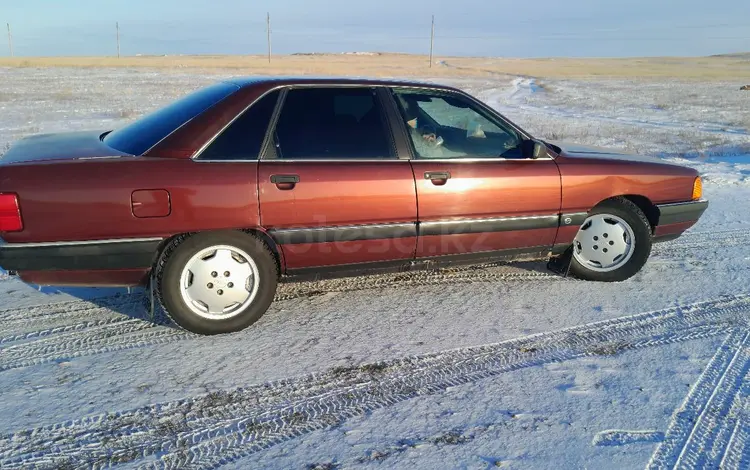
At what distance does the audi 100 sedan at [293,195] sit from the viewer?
3.10m

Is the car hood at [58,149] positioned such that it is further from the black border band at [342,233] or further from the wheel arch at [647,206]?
the wheel arch at [647,206]

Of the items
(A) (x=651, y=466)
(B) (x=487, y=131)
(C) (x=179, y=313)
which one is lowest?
(A) (x=651, y=466)

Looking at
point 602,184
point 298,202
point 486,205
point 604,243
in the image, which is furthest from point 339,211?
point 604,243

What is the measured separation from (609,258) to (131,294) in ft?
12.1

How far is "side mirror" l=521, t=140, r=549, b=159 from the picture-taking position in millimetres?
4031

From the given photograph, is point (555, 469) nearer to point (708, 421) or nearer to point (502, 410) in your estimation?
point (502, 410)

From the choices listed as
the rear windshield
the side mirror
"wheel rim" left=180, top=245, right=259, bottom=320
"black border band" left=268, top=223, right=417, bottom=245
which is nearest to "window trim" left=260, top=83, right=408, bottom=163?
the rear windshield

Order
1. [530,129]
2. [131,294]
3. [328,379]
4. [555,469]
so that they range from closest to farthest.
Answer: [555,469] < [328,379] < [131,294] < [530,129]

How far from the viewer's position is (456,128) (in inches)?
165

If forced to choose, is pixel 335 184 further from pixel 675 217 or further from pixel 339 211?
pixel 675 217

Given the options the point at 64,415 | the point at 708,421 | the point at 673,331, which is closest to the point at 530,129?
the point at 673,331

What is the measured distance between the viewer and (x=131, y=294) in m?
4.05

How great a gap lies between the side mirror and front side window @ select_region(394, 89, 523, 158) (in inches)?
1.7

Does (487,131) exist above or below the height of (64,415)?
above
